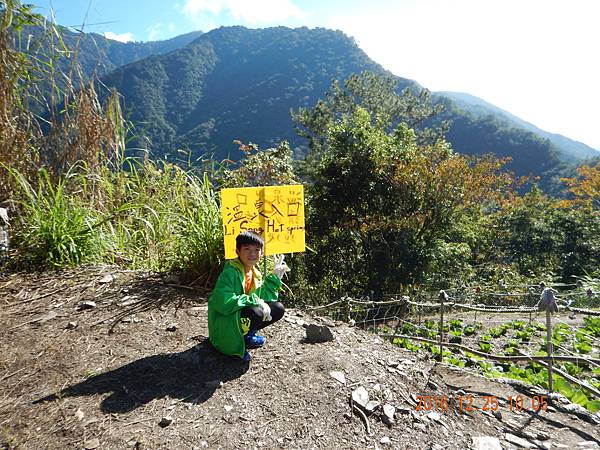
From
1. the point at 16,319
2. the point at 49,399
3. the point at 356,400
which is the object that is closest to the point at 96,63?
the point at 16,319

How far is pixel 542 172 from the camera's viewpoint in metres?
46.0

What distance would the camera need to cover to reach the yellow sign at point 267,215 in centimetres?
263

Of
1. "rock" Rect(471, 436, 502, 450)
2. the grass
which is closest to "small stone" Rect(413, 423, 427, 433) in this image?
"rock" Rect(471, 436, 502, 450)

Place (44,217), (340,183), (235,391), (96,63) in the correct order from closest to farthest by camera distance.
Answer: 1. (235,391)
2. (44,217)
3. (96,63)
4. (340,183)

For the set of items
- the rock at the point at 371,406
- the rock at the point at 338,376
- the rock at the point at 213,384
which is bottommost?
the rock at the point at 371,406

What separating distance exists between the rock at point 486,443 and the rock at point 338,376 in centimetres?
68

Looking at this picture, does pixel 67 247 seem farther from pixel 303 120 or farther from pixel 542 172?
pixel 542 172

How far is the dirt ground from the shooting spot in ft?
5.70

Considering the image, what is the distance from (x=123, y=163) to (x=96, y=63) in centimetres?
108

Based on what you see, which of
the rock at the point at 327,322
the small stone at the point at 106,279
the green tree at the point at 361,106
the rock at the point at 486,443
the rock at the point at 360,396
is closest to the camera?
the rock at the point at 486,443

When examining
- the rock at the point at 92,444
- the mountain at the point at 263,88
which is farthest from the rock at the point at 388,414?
the mountain at the point at 263,88

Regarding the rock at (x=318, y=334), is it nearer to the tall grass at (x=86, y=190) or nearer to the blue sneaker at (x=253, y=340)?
the blue sneaker at (x=253, y=340)
